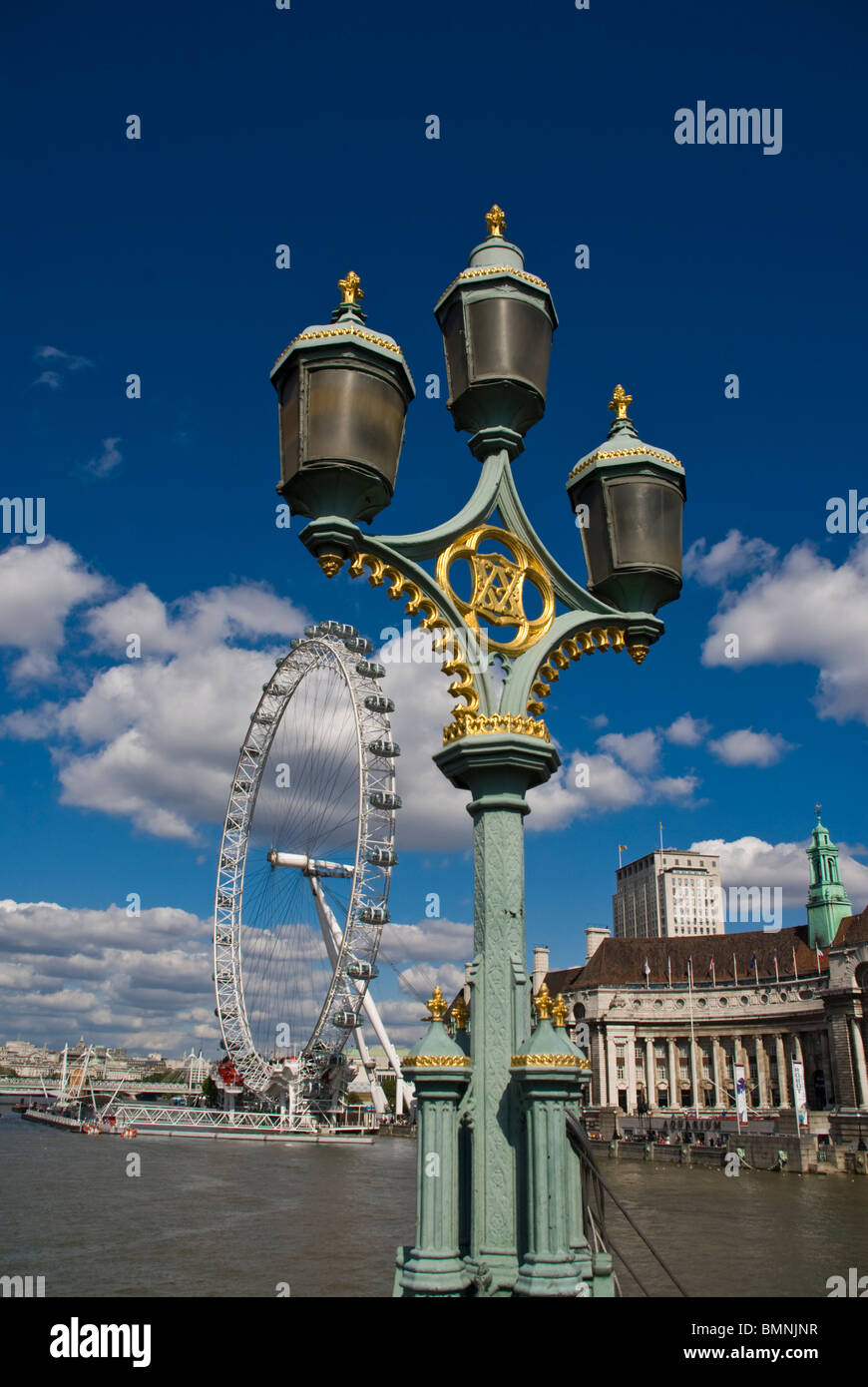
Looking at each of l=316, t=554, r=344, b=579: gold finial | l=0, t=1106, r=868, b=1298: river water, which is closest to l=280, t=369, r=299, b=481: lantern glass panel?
l=316, t=554, r=344, b=579: gold finial

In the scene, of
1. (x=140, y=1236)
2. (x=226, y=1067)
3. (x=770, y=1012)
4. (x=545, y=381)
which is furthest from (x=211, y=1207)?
(x=770, y=1012)

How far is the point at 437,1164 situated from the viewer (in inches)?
170

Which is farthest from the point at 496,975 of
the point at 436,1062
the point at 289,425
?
the point at 289,425

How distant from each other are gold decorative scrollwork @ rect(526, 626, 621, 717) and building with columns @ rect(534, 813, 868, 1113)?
78.3m

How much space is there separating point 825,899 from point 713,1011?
1414 centimetres

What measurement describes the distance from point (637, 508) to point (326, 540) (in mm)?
1969

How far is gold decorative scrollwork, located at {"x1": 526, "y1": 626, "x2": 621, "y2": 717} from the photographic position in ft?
17.3

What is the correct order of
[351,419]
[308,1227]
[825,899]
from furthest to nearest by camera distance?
[825,899] < [308,1227] < [351,419]

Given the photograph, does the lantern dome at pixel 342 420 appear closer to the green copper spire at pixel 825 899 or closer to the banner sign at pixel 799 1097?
the banner sign at pixel 799 1097

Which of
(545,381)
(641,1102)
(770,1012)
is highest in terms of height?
(545,381)

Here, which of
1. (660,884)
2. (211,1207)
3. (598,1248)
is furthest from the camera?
(660,884)

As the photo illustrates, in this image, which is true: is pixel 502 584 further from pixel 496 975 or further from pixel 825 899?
pixel 825 899
